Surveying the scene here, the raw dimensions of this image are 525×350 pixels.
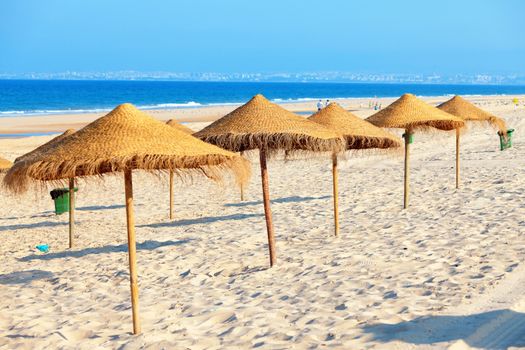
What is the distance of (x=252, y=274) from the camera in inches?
294

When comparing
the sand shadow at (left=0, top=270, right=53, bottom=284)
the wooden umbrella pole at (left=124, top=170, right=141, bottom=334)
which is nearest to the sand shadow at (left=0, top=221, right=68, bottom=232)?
the sand shadow at (left=0, top=270, right=53, bottom=284)

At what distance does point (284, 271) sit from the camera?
24.5 ft

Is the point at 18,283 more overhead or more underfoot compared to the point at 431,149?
more underfoot

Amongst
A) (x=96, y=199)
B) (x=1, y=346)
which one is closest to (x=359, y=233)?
(x=1, y=346)

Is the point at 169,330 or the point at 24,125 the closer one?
the point at 169,330

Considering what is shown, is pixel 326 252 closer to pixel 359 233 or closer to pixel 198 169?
pixel 359 233

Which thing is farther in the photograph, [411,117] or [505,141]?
[505,141]

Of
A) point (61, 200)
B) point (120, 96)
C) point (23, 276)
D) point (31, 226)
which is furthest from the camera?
point (120, 96)

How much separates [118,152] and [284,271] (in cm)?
286

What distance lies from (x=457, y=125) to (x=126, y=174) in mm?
7392

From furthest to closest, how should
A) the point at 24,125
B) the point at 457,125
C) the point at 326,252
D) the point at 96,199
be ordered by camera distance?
1. the point at 24,125
2. the point at 96,199
3. the point at 457,125
4. the point at 326,252

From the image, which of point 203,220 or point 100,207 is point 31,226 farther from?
point 203,220

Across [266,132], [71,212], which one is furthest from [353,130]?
[71,212]

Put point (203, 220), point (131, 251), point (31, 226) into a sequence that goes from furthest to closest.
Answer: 1. point (31, 226)
2. point (203, 220)
3. point (131, 251)
